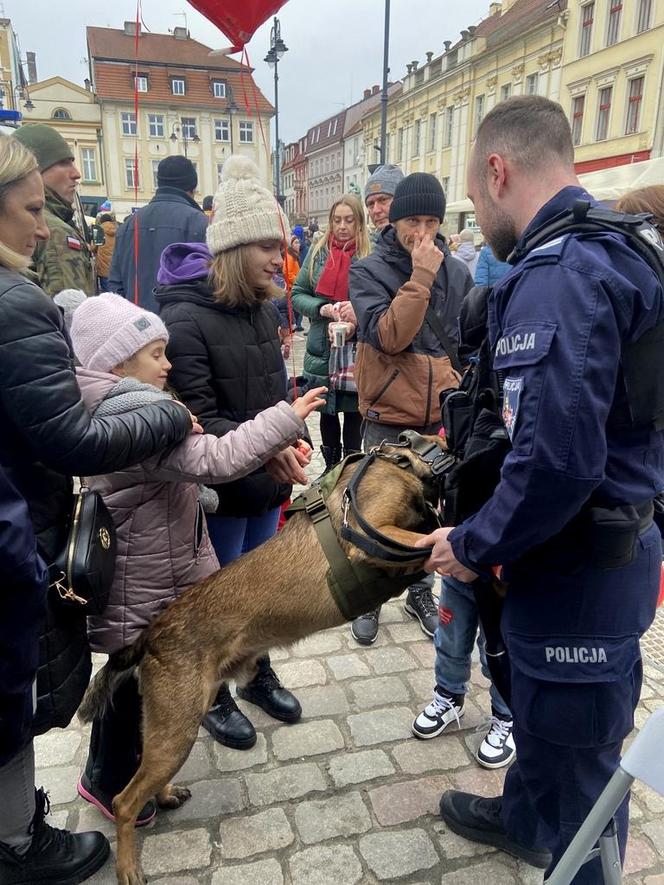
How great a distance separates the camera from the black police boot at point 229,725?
2.91 meters

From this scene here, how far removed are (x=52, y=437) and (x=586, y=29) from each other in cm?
3815

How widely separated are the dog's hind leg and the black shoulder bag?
44 centimetres

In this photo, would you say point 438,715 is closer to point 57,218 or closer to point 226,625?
point 226,625

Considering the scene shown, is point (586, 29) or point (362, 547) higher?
point (586, 29)

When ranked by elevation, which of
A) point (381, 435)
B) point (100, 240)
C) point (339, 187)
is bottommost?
point (381, 435)

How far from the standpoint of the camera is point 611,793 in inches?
55.2

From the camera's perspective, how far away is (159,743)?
216cm

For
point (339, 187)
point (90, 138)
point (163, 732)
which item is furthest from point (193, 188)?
point (339, 187)

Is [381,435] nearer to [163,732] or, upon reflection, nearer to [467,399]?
[467,399]

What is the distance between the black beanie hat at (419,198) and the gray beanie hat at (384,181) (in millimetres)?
1475

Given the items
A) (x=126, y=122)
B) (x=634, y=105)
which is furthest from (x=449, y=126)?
(x=126, y=122)

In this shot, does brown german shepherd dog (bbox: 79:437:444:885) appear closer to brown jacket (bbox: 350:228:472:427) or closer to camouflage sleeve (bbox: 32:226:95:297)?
brown jacket (bbox: 350:228:472:427)

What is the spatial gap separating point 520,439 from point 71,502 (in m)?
1.43

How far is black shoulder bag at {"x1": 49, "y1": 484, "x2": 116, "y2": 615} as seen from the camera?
184cm
